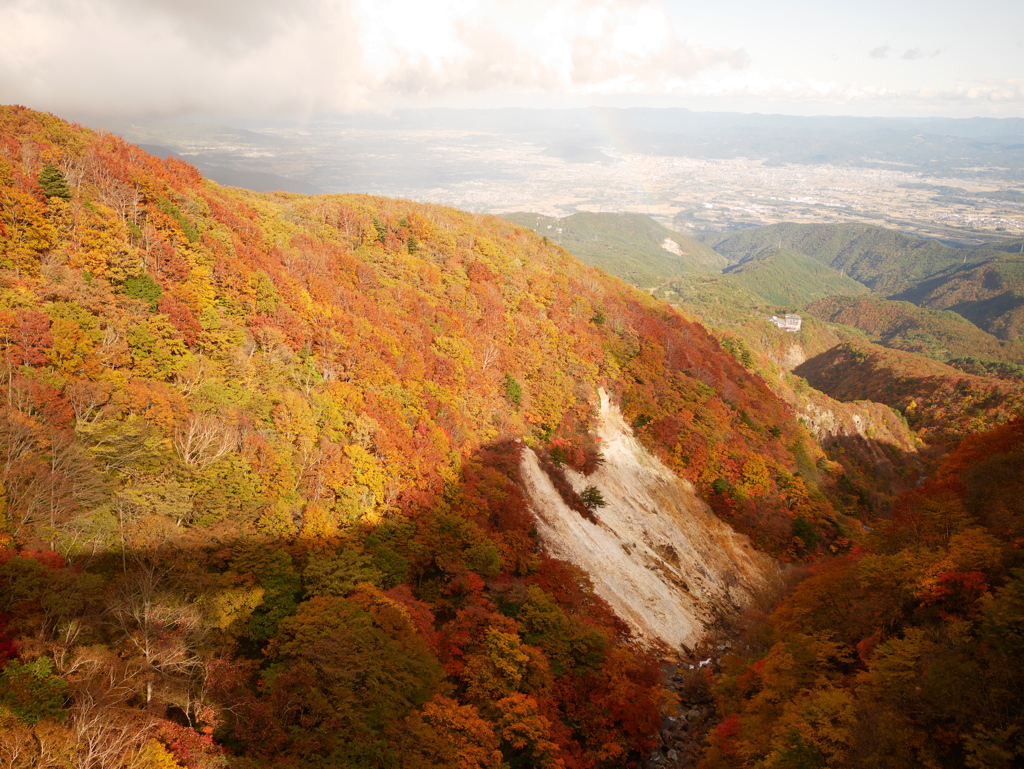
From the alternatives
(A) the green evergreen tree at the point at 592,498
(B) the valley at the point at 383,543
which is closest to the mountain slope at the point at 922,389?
(B) the valley at the point at 383,543

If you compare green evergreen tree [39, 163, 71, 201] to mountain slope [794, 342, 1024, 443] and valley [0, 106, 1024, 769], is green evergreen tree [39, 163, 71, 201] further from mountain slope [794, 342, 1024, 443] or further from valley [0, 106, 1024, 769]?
mountain slope [794, 342, 1024, 443]

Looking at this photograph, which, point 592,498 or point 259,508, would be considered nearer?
point 259,508

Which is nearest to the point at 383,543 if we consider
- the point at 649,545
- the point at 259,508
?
the point at 259,508

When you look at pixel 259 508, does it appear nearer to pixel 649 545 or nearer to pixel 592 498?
pixel 592 498

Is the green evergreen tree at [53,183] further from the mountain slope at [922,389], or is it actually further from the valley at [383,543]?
the mountain slope at [922,389]

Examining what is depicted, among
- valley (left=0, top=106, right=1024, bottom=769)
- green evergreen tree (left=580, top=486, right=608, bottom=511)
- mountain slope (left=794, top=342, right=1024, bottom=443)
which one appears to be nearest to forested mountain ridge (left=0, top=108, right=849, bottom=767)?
valley (left=0, top=106, right=1024, bottom=769)

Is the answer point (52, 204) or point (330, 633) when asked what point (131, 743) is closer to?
point (330, 633)
